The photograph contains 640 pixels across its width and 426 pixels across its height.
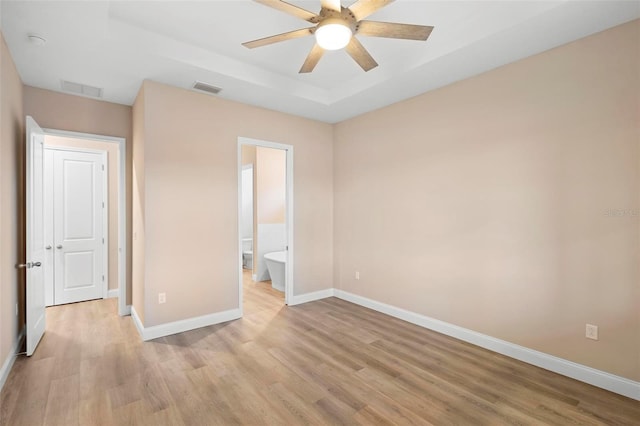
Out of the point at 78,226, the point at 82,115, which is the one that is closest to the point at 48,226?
the point at 78,226

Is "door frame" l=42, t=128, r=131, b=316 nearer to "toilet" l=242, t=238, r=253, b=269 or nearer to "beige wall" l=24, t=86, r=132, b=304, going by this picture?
"beige wall" l=24, t=86, r=132, b=304

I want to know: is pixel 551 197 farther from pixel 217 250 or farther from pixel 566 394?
pixel 217 250

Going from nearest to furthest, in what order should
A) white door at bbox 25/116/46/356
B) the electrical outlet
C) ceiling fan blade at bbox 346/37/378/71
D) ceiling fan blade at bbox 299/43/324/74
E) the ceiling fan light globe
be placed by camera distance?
the ceiling fan light globe → ceiling fan blade at bbox 346/37/378/71 → ceiling fan blade at bbox 299/43/324/74 → the electrical outlet → white door at bbox 25/116/46/356

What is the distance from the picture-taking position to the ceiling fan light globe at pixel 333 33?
1.97 m

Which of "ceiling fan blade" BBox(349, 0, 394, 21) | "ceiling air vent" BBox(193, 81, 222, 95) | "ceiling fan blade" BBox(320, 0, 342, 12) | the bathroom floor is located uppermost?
"ceiling air vent" BBox(193, 81, 222, 95)

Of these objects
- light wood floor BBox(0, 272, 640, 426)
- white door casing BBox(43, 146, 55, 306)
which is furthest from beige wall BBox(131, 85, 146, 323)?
white door casing BBox(43, 146, 55, 306)

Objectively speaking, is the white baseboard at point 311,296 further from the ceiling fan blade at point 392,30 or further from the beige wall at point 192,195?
the ceiling fan blade at point 392,30

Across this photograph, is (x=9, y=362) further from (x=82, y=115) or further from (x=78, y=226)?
(x=82, y=115)

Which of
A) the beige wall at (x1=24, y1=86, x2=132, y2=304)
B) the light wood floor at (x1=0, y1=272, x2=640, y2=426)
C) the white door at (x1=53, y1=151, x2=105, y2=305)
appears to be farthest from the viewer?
the white door at (x1=53, y1=151, x2=105, y2=305)

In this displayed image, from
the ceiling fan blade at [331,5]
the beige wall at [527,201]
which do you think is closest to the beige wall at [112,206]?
the beige wall at [527,201]

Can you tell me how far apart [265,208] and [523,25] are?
15.3 ft

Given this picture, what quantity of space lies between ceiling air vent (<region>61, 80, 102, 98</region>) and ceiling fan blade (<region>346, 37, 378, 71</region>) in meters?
3.00

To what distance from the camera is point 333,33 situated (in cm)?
200

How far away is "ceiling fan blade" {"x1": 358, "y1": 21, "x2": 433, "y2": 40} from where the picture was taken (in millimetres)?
2035
